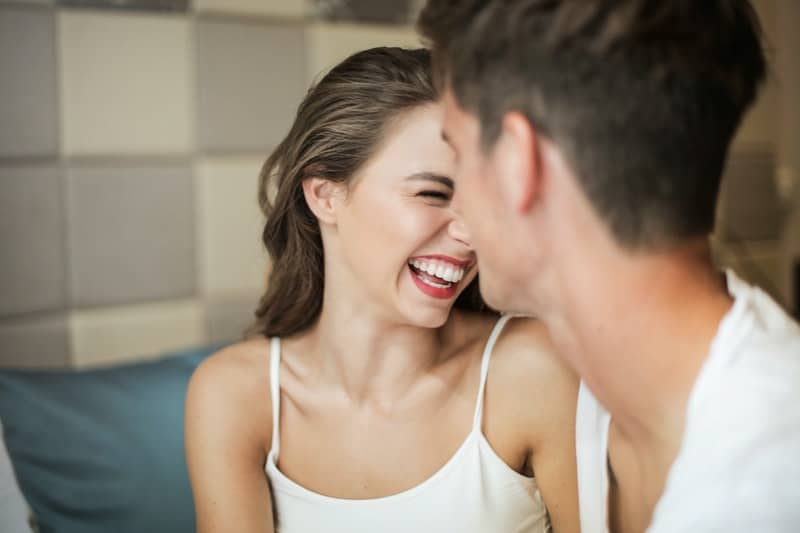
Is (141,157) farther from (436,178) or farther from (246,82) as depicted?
(436,178)

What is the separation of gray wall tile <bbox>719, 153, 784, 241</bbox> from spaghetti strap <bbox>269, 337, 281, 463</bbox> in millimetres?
1903

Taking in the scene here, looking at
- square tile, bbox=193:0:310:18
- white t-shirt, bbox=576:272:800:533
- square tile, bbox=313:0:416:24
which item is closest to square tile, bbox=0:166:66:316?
square tile, bbox=193:0:310:18

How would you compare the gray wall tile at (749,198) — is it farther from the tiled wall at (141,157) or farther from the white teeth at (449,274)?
the white teeth at (449,274)

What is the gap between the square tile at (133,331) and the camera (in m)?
2.01

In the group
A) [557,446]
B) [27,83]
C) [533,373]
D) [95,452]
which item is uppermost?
[27,83]

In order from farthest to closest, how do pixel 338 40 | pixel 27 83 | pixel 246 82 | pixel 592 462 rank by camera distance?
pixel 338 40 → pixel 246 82 → pixel 27 83 → pixel 592 462

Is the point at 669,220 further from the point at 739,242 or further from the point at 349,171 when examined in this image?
the point at 739,242

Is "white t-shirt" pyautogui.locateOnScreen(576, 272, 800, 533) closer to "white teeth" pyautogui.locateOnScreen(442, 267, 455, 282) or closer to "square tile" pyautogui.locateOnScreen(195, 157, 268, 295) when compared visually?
"white teeth" pyautogui.locateOnScreen(442, 267, 455, 282)

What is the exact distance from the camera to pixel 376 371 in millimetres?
1574

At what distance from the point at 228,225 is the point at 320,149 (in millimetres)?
748

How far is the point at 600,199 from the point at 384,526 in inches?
30.7

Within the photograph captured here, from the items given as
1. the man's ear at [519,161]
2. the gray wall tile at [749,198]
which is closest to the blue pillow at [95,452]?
the man's ear at [519,161]

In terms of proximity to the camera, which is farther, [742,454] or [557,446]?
[557,446]

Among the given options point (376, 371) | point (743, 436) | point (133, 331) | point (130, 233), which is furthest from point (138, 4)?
point (743, 436)
